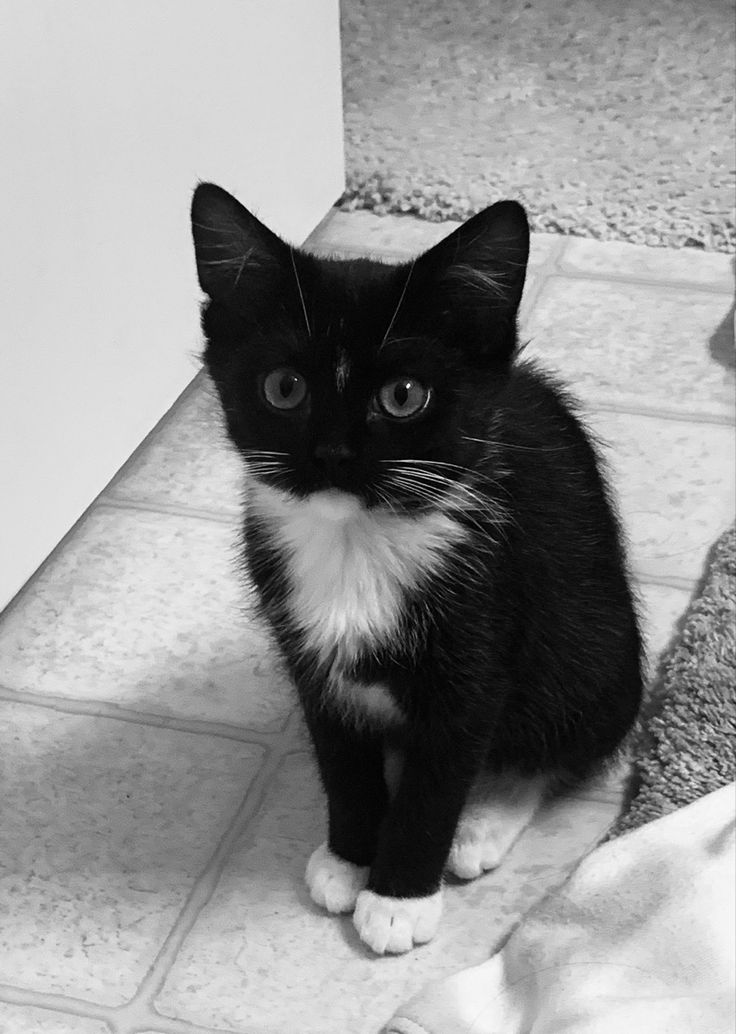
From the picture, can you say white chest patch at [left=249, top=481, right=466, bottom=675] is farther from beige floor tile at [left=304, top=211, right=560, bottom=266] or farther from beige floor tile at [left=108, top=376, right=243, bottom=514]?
beige floor tile at [left=304, top=211, right=560, bottom=266]

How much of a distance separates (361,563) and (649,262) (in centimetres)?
143

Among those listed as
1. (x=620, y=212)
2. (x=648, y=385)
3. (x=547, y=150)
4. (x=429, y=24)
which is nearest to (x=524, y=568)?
(x=648, y=385)

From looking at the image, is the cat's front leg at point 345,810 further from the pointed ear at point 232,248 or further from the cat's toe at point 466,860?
the pointed ear at point 232,248

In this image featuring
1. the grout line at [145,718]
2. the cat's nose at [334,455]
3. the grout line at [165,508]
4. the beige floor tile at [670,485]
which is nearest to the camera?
the cat's nose at [334,455]

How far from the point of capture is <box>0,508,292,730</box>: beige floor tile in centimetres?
163

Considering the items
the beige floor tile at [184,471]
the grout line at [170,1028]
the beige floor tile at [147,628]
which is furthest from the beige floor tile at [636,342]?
the grout line at [170,1028]

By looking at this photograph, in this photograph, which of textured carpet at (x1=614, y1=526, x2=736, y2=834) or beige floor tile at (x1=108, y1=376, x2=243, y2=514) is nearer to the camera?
textured carpet at (x1=614, y1=526, x2=736, y2=834)

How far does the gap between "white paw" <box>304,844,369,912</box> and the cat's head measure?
41cm

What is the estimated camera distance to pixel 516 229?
3.61 ft

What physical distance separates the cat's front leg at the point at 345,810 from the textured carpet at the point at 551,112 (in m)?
1.43

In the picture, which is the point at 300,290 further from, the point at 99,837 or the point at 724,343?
the point at 724,343

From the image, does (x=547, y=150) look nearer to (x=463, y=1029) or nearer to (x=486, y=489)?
(x=486, y=489)

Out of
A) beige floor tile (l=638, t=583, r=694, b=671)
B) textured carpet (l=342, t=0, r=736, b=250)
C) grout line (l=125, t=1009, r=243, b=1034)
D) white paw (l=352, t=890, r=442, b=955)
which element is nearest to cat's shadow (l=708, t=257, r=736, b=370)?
textured carpet (l=342, t=0, r=736, b=250)

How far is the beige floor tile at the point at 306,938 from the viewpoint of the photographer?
49.8 inches
